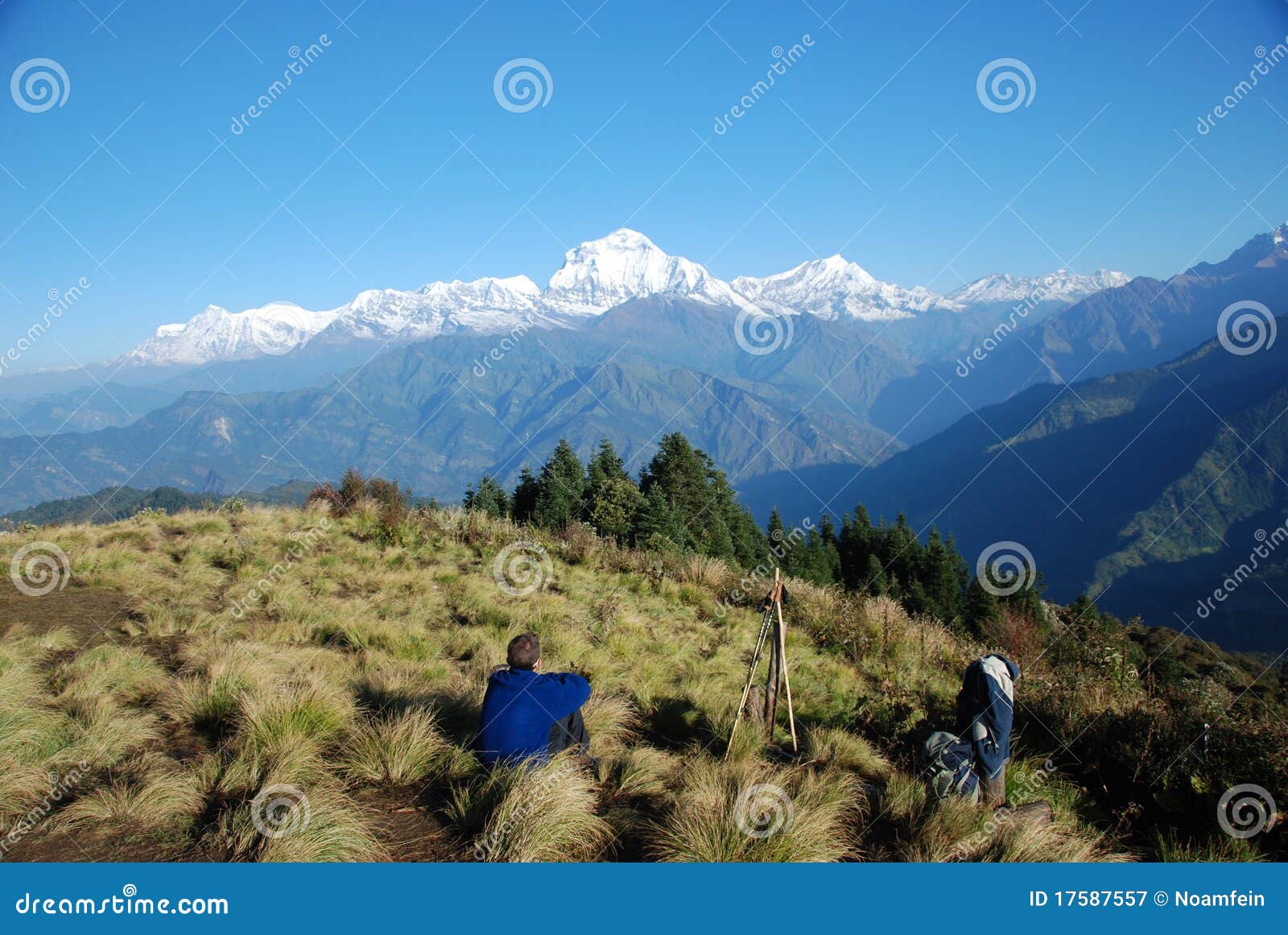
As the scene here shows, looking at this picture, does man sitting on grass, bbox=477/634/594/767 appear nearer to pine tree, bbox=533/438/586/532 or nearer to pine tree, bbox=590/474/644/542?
pine tree, bbox=590/474/644/542

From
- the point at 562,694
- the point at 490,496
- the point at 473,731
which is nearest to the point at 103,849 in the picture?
the point at 473,731

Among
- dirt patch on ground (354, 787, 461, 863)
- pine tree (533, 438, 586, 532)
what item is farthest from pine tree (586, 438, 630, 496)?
dirt patch on ground (354, 787, 461, 863)

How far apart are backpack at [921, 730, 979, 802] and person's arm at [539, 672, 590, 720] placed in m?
2.89

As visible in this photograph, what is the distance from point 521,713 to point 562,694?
35cm

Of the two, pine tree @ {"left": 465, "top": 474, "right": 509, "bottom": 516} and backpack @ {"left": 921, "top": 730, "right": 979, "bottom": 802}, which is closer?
backpack @ {"left": 921, "top": 730, "right": 979, "bottom": 802}

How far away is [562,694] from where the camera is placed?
4.84 m

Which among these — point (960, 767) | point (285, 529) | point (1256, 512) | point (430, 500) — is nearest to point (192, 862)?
point (960, 767)

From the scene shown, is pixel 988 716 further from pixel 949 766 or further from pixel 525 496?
pixel 525 496

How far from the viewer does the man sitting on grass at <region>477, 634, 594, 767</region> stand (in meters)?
4.61

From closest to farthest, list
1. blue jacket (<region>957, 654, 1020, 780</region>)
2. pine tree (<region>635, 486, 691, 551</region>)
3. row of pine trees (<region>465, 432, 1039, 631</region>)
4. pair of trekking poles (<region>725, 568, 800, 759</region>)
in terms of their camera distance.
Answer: blue jacket (<region>957, 654, 1020, 780</region>) < pair of trekking poles (<region>725, 568, 800, 759</region>) < pine tree (<region>635, 486, 691, 551</region>) < row of pine trees (<region>465, 432, 1039, 631</region>)

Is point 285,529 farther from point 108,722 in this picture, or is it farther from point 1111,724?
point 1111,724

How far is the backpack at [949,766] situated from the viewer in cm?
486

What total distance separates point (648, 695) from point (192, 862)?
162 inches

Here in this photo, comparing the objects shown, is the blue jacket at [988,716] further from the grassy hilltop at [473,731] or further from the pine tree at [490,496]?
the pine tree at [490,496]
